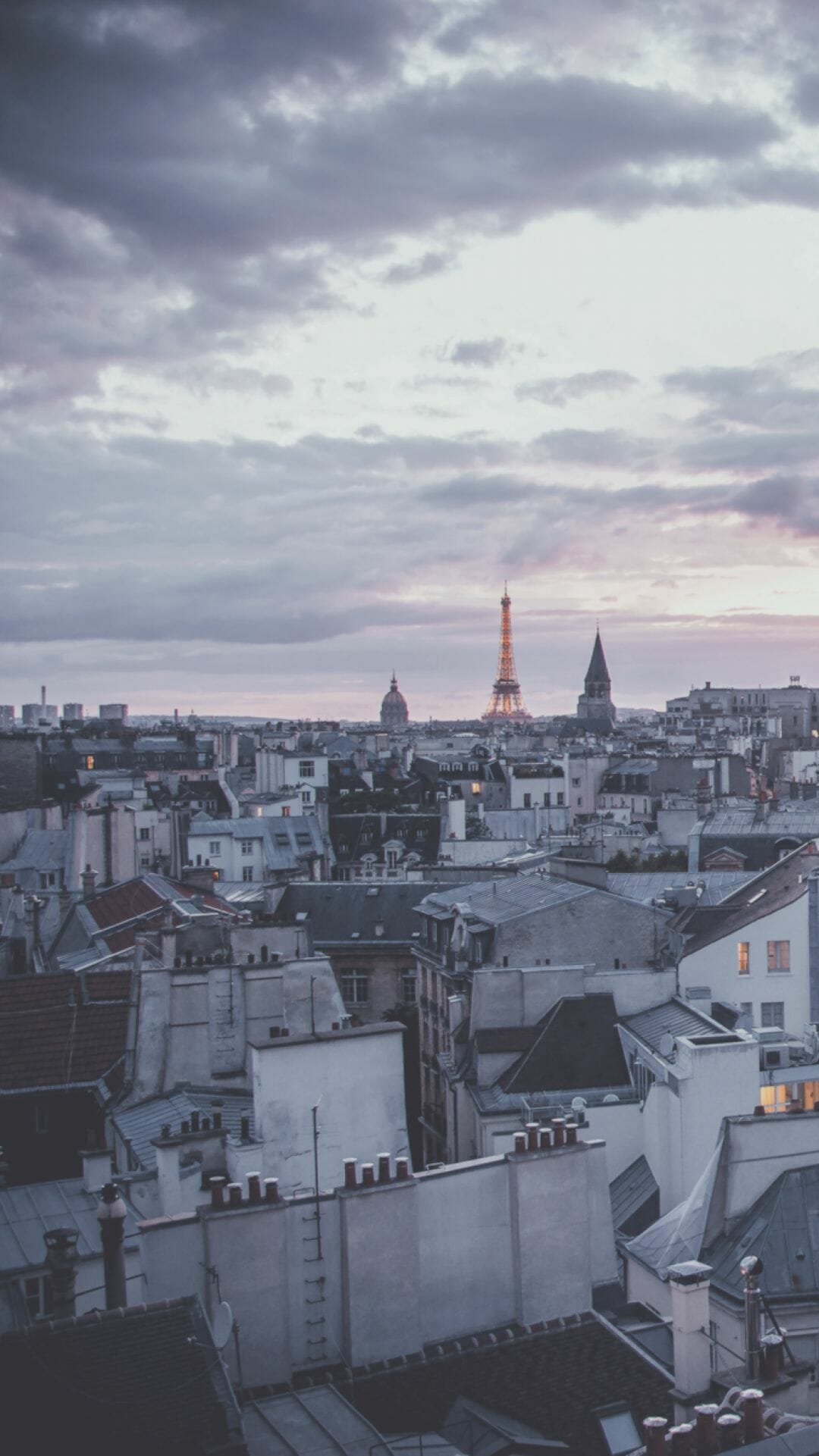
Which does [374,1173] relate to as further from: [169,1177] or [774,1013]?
[774,1013]

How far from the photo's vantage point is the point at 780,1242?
57.0ft

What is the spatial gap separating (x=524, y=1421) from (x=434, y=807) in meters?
83.1

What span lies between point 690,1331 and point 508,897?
21.4m

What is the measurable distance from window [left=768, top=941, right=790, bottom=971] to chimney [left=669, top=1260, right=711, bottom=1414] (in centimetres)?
1785

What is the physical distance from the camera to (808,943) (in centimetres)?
3025

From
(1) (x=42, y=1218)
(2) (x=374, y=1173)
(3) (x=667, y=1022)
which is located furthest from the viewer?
(3) (x=667, y=1022)

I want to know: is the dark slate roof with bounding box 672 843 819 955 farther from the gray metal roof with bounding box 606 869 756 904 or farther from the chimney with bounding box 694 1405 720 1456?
the chimney with bounding box 694 1405 720 1456

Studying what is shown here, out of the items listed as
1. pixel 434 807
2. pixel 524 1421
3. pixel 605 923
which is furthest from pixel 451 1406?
pixel 434 807

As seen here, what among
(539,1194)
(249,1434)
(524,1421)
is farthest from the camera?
(539,1194)

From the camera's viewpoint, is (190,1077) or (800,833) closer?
(190,1077)

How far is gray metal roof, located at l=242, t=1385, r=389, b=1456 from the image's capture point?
11336 millimetres

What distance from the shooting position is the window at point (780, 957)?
30.3 m

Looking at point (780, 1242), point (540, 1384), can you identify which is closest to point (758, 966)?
point (780, 1242)

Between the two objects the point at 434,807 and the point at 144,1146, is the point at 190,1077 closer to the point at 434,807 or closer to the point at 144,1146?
the point at 144,1146
